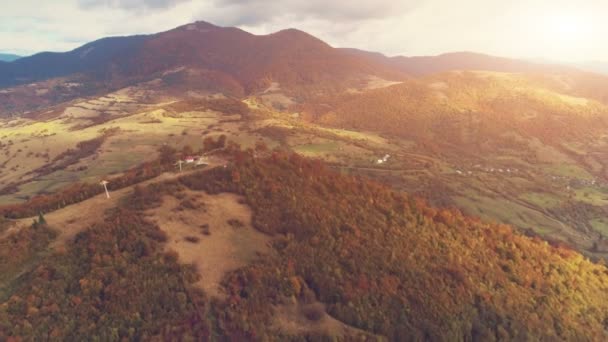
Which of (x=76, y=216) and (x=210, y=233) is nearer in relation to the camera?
(x=76, y=216)

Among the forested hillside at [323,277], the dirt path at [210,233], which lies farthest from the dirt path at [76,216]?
the dirt path at [210,233]

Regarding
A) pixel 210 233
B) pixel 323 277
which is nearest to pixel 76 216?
pixel 210 233

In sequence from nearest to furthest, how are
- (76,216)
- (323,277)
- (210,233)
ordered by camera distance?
(323,277) → (76,216) → (210,233)

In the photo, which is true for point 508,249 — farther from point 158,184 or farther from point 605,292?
point 158,184

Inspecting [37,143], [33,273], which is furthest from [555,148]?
[37,143]

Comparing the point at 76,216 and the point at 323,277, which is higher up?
the point at 76,216

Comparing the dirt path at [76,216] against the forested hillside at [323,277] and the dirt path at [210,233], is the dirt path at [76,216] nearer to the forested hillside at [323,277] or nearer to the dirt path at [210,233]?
the forested hillside at [323,277]

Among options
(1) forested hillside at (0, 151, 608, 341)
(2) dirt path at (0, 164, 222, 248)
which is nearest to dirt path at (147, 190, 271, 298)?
(1) forested hillside at (0, 151, 608, 341)

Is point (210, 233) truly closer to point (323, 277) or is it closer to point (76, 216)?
point (323, 277)

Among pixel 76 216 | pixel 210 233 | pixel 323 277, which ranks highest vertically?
pixel 76 216
